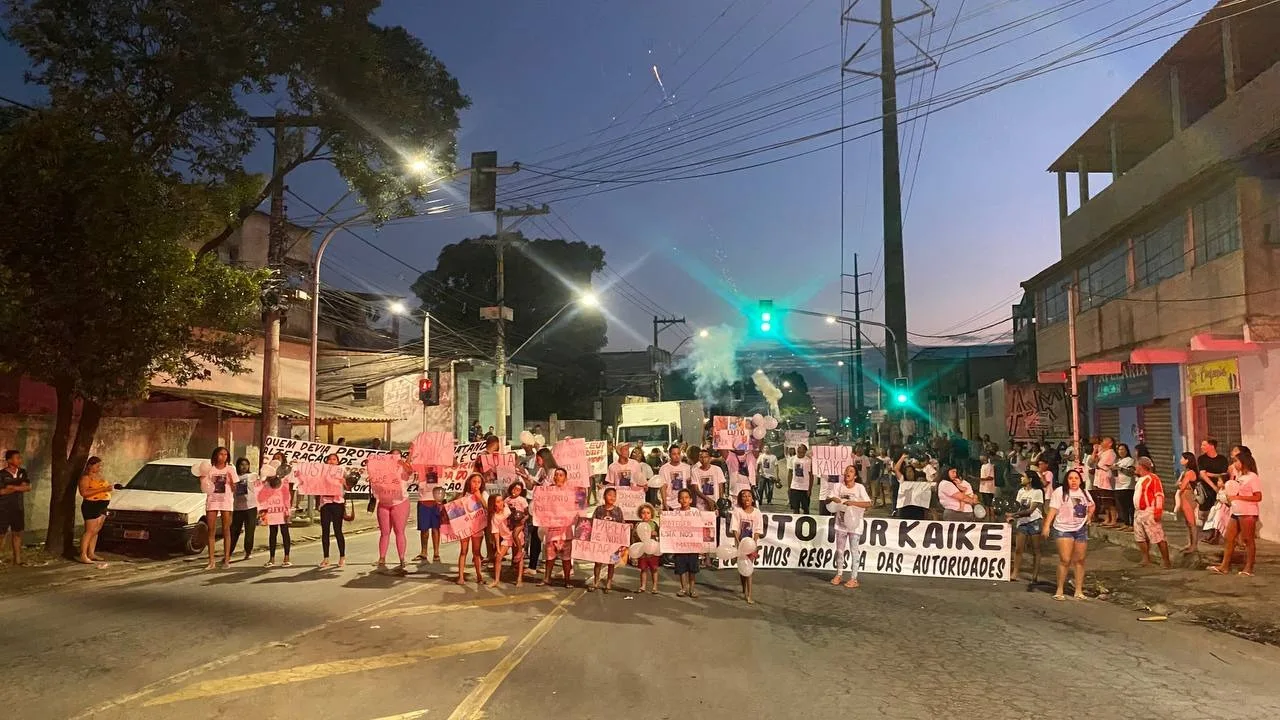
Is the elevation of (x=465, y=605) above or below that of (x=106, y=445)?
below

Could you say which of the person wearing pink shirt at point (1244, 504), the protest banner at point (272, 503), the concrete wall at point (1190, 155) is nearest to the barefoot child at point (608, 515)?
the protest banner at point (272, 503)

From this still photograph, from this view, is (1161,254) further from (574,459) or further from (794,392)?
(794,392)

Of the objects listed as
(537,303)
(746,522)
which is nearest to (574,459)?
(746,522)

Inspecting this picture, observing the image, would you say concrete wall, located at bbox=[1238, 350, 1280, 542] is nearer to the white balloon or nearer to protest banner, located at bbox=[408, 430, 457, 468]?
the white balloon

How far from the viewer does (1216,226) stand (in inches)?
638

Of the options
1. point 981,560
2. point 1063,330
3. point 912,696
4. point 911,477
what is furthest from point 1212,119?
point 912,696

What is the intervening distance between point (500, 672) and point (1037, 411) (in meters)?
25.1

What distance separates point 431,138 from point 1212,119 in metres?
17.4

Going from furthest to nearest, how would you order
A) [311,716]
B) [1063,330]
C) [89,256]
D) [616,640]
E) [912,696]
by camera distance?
[1063,330]
[89,256]
[616,640]
[912,696]
[311,716]

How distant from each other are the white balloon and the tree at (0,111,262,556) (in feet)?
29.3

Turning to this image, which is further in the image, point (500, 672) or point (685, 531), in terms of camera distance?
point (685, 531)

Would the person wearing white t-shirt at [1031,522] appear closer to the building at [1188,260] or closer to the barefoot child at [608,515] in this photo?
the barefoot child at [608,515]

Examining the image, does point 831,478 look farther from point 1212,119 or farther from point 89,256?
point 1212,119

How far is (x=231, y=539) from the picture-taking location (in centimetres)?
1275
